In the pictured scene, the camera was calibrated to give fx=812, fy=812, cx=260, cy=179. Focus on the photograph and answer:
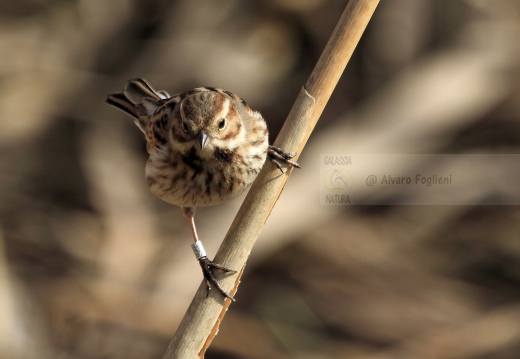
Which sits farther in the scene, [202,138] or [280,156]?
[202,138]

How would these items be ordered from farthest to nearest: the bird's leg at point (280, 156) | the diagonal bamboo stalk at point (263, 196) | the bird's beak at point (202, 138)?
the bird's beak at point (202, 138)
the bird's leg at point (280, 156)
the diagonal bamboo stalk at point (263, 196)

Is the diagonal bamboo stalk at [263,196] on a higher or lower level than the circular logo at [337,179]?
lower

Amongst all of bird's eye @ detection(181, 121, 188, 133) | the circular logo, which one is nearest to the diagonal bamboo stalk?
bird's eye @ detection(181, 121, 188, 133)

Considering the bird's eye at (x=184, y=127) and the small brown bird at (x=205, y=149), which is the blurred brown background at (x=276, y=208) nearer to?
the small brown bird at (x=205, y=149)

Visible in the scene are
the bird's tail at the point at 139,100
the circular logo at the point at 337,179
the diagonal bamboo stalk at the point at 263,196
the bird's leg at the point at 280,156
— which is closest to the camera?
the diagonal bamboo stalk at the point at 263,196

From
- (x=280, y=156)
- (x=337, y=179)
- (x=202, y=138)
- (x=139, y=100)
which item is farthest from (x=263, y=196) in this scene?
(x=337, y=179)

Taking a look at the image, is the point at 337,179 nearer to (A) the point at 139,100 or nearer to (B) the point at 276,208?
(B) the point at 276,208

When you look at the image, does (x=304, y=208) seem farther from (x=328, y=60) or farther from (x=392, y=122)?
(x=328, y=60)

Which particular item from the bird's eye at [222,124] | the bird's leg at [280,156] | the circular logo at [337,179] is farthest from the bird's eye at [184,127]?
the circular logo at [337,179]
